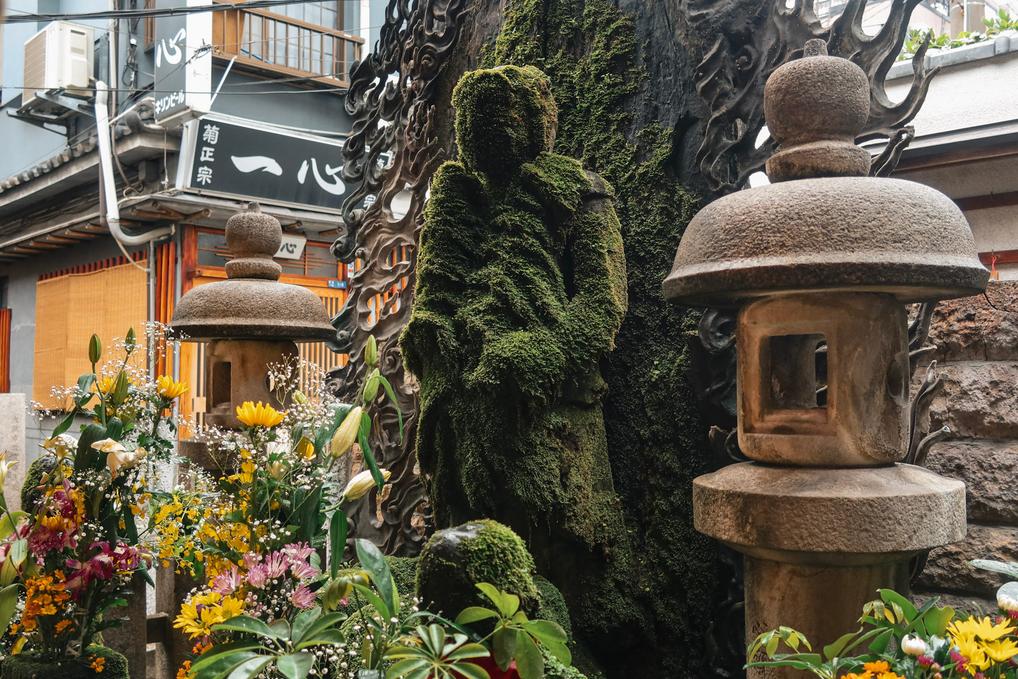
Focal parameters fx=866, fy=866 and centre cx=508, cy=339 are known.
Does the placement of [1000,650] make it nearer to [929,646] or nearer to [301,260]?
[929,646]

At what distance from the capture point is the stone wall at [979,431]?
2.88m

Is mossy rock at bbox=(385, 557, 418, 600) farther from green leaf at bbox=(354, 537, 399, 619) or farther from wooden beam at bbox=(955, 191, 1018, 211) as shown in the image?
wooden beam at bbox=(955, 191, 1018, 211)

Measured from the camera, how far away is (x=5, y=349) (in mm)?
14547

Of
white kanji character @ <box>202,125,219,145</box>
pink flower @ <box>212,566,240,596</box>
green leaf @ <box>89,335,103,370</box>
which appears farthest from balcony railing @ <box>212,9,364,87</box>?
pink flower @ <box>212,566,240,596</box>

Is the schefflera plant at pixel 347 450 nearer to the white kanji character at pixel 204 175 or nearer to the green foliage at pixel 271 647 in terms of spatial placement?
the green foliage at pixel 271 647

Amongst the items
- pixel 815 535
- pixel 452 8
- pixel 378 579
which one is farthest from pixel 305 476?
pixel 452 8

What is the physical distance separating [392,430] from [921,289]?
2.82 m

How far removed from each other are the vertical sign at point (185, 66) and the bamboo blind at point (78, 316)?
2.38 metres

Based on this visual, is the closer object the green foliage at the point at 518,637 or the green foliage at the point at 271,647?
the green foliage at the point at 271,647

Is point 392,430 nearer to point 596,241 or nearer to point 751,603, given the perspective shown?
point 596,241

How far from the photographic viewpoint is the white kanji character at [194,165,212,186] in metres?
9.55

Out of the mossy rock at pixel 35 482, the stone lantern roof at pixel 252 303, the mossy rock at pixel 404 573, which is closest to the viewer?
the mossy rock at pixel 35 482

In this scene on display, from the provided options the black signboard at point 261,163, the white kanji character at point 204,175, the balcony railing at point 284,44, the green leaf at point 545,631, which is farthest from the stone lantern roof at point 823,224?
the balcony railing at point 284,44

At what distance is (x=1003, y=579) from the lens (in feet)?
9.25
